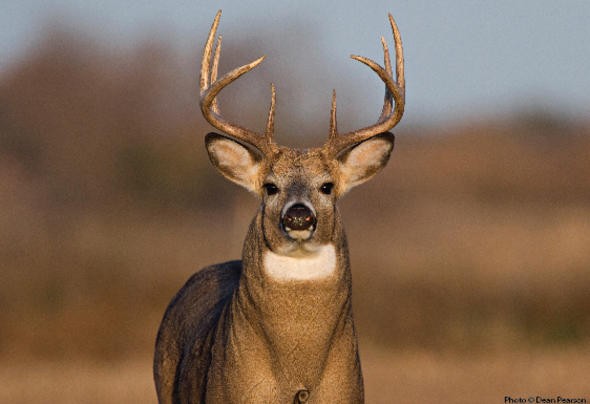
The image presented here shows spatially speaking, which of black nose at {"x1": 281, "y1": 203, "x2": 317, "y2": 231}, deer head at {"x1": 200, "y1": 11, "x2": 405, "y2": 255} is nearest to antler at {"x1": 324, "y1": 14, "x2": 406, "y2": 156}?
deer head at {"x1": 200, "y1": 11, "x2": 405, "y2": 255}

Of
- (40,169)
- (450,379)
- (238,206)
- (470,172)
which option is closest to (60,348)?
(450,379)

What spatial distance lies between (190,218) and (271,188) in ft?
68.0

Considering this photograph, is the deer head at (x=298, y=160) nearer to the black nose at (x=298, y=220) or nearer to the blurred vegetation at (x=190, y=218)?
the black nose at (x=298, y=220)

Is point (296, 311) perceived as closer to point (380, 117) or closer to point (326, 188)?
point (326, 188)

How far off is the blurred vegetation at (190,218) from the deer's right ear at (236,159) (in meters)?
8.07

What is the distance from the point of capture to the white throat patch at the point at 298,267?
695 centimetres

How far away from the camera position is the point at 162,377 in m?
8.44

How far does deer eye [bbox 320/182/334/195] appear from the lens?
23.9ft

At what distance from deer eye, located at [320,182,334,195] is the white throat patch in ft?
1.36

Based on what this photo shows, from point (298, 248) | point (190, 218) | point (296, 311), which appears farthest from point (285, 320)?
point (190, 218)

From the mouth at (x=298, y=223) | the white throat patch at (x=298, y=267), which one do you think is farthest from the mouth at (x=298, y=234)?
the white throat patch at (x=298, y=267)

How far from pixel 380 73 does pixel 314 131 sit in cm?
2202

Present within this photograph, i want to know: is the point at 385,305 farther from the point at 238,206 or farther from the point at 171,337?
the point at 238,206

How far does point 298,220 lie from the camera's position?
A: 22.3 feet
